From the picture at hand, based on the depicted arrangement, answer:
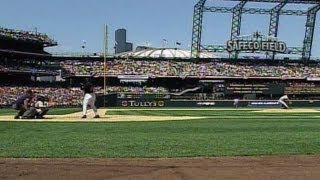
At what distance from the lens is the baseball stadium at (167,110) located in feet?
28.5

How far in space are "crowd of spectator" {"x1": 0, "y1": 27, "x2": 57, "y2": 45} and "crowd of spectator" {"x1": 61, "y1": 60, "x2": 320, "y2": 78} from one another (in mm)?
Answer: 5897

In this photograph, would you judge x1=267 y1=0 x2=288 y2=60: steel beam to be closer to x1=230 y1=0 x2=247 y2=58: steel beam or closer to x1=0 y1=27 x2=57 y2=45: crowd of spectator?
x1=230 y1=0 x2=247 y2=58: steel beam

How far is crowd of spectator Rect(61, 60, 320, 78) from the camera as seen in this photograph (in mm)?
82062

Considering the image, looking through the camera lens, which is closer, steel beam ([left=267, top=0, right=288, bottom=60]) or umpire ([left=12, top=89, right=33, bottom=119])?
umpire ([left=12, top=89, right=33, bottom=119])

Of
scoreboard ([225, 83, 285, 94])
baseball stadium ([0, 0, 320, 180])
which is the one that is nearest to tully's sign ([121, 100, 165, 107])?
baseball stadium ([0, 0, 320, 180])

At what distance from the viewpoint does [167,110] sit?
4459cm

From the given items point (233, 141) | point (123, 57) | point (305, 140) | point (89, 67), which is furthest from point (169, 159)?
point (123, 57)

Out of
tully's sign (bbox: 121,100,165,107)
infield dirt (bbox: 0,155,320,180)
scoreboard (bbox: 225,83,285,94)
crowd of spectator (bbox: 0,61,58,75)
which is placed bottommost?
tully's sign (bbox: 121,100,165,107)

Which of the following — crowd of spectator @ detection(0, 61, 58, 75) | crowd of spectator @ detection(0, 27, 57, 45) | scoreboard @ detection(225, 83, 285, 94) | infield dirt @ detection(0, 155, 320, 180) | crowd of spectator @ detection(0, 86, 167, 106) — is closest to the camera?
infield dirt @ detection(0, 155, 320, 180)

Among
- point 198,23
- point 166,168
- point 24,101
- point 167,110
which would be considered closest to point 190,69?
point 198,23

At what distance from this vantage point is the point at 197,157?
9523mm

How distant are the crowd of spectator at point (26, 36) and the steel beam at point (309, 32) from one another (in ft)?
141

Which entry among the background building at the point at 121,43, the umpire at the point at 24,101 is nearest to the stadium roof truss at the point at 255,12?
the background building at the point at 121,43

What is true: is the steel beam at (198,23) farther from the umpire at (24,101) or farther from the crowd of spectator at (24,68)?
the umpire at (24,101)
